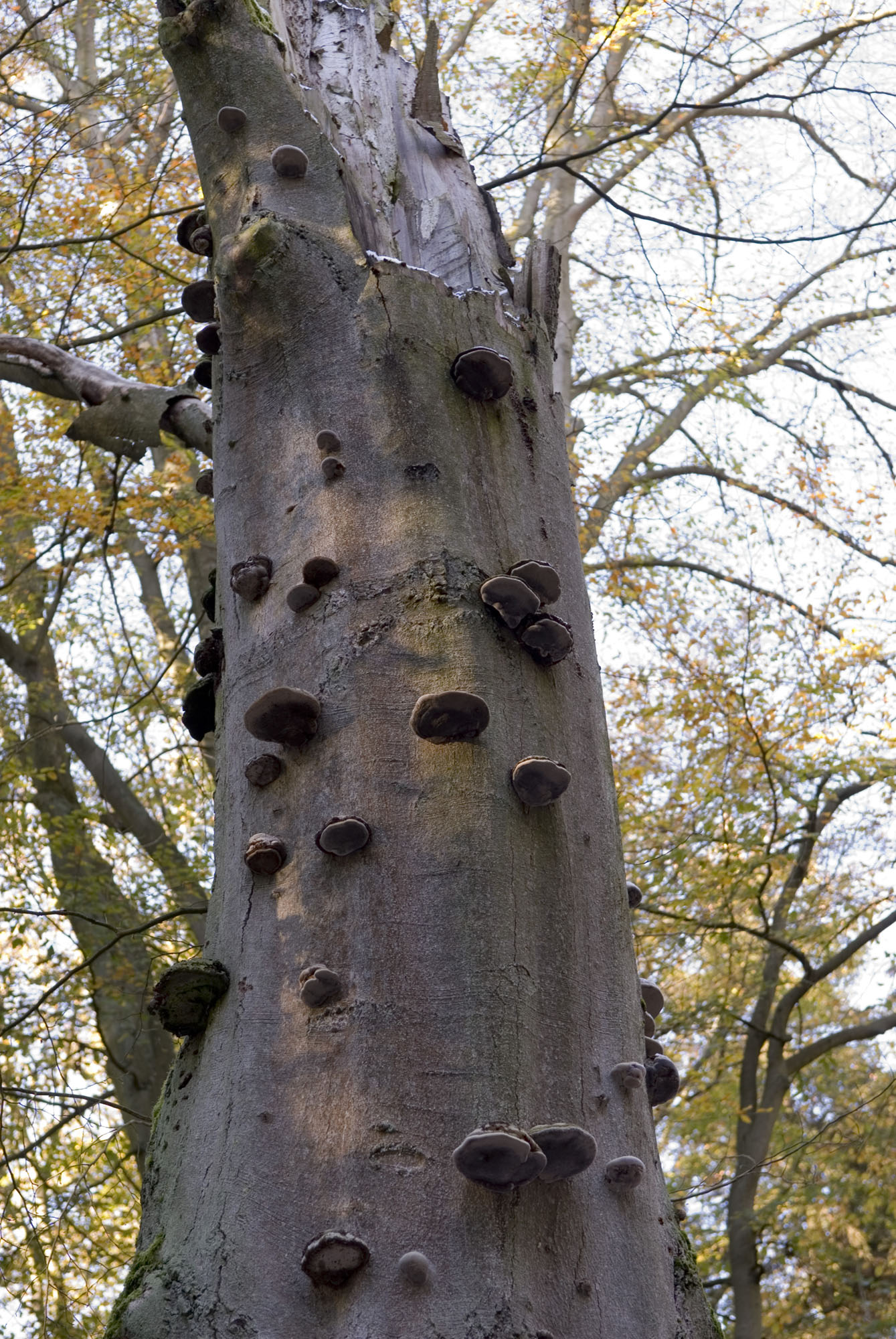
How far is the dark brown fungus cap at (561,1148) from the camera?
151 centimetres

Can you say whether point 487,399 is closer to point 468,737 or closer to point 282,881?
point 468,737

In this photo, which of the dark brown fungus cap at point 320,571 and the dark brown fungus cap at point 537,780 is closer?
the dark brown fungus cap at point 537,780

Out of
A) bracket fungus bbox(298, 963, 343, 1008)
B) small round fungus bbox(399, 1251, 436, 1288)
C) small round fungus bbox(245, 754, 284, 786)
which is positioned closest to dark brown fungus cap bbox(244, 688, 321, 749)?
small round fungus bbox(245, 754, 284, 786)

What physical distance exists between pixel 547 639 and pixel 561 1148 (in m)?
0.89

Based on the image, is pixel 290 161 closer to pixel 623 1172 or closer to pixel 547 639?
pixel 547 639

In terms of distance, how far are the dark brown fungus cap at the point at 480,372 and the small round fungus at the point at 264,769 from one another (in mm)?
911

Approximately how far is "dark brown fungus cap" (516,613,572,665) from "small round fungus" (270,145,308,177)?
4.73 feet

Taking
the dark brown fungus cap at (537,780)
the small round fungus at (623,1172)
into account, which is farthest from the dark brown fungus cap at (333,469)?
the small round fungus at (623,1172)

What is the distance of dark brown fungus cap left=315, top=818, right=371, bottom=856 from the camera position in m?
1.76

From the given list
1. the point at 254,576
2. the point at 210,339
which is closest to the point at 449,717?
the point at 254,576

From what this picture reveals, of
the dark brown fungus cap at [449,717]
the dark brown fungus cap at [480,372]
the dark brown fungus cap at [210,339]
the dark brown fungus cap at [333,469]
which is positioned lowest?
the dark brown fungus cap at [449,717]

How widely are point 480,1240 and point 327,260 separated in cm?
203

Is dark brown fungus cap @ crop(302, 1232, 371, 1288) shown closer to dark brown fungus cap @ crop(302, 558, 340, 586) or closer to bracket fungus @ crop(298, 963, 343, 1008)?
bracket fungus @ crop(298, 963, 343, 1008)

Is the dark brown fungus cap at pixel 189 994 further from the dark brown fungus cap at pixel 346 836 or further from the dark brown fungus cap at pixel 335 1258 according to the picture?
the dark brown fungus cap at pixel 335 1258
